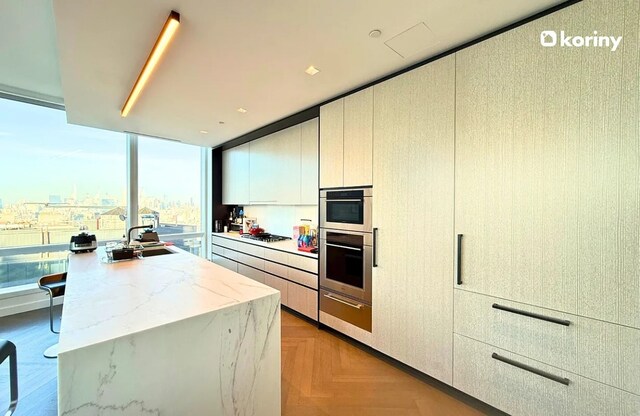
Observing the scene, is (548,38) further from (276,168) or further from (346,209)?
(276,168)

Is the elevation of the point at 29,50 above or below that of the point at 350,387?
above

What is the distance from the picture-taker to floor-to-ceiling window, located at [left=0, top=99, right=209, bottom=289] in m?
3.25

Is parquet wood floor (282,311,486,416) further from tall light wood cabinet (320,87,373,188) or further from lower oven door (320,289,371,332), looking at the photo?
tall light wood cabinet (320,87,373,188)

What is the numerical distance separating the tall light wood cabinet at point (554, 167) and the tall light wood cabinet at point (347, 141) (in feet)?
2.63

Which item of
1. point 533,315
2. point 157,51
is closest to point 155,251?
point 157,51

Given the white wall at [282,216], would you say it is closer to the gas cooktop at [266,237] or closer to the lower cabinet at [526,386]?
the gas cooktop at [266,237]

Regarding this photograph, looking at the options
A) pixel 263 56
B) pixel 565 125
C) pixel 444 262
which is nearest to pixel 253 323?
pixel 444 262

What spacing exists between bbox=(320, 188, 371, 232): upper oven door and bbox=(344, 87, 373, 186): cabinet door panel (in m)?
0.12

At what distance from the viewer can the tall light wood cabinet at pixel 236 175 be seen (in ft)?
14.8

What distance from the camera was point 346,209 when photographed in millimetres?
2568

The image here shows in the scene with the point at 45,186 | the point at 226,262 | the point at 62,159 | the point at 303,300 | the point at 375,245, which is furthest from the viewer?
the point at 226,262

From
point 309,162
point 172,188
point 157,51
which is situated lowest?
point 172,188

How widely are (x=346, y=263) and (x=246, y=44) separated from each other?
208cm

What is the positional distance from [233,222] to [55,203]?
2.62 meters
